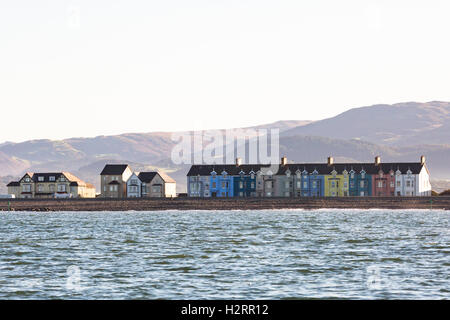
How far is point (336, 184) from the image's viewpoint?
599 feet

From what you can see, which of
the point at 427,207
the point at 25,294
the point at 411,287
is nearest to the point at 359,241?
the point at 411,287

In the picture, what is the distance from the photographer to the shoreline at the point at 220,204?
156 m

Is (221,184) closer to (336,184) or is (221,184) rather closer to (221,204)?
(221,204)

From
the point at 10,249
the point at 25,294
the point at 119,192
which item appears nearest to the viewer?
the point at 25,294

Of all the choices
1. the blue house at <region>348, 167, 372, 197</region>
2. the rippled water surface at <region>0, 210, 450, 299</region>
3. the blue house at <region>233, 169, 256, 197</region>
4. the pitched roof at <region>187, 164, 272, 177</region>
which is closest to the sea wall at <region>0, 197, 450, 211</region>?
the blue house at <region>348, 167, 372, 197</region>

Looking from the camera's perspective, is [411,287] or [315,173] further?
[315,173]

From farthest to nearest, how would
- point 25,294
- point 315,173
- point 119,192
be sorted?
point 119,192
point 315,173
point 25,294

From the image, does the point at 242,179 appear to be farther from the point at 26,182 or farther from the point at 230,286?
the point at 230,286

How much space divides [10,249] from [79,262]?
13310 mm

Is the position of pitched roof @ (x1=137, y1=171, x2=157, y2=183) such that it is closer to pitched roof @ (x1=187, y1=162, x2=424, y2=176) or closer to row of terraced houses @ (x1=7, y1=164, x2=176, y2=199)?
row of terraced houses @ (x1=7, y1=164, x2=176, y2=199)

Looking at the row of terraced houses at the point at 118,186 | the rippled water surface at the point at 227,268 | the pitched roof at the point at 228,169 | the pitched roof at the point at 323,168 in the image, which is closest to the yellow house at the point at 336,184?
the pitched roof at the point at 323,168

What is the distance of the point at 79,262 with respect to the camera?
1725 inches

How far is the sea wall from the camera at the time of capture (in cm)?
15562
